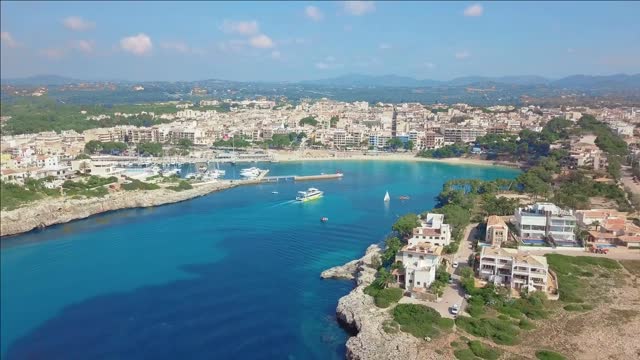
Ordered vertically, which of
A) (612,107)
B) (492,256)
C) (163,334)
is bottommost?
(163,334)

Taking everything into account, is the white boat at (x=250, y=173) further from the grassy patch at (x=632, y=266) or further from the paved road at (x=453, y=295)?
the grassy patch at (x=632, y=266)

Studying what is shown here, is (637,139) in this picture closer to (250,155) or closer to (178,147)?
(250,155)

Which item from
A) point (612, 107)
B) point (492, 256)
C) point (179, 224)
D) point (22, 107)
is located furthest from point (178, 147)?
point (612, 107)

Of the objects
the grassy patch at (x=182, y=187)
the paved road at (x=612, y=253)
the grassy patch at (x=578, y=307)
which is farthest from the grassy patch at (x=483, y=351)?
the grassy patch at (x=182, y=187)

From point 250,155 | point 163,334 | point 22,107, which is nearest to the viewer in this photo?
point 163,334

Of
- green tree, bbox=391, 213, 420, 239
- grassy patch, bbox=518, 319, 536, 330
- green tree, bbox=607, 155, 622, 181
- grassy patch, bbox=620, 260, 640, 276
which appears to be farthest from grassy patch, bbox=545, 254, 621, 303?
green tree, bbox=607, 155, 622, 181

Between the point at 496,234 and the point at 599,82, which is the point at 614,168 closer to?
the point at 496,234

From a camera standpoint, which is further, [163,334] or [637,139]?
[637,139]
